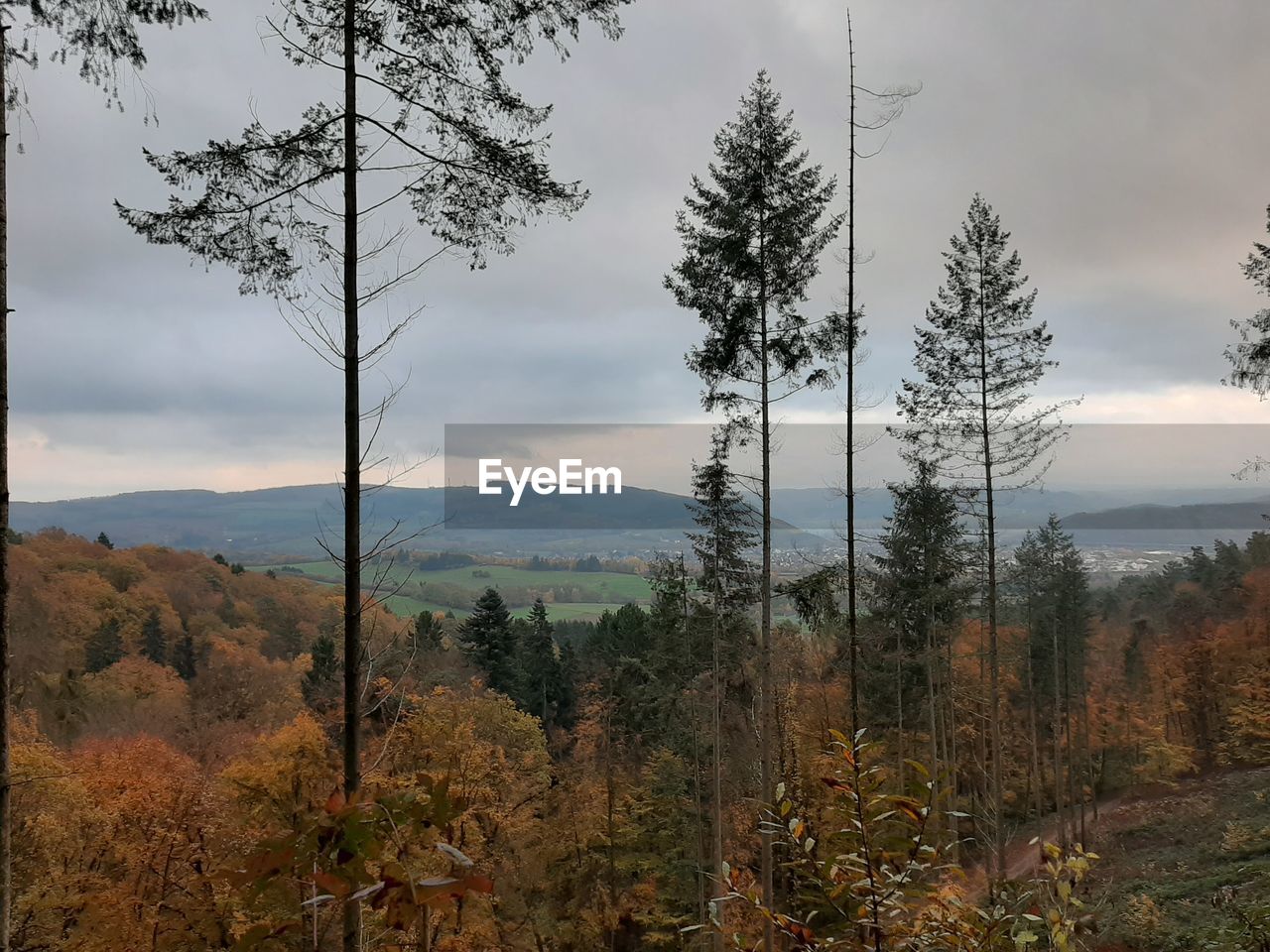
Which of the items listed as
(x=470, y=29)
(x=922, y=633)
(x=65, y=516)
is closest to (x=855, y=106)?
(x=470, y=29)

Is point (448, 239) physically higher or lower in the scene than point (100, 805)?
higher

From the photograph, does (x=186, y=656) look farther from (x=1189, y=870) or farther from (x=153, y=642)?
(x=1189, y=870)

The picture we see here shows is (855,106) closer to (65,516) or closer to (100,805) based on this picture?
(100,805)

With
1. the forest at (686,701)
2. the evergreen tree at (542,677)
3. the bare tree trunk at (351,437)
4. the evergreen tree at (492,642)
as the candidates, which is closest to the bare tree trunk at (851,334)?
the forest at (686,701)

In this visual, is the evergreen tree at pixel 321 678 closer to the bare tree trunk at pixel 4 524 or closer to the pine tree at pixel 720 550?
the pine tree at pixel 720 550

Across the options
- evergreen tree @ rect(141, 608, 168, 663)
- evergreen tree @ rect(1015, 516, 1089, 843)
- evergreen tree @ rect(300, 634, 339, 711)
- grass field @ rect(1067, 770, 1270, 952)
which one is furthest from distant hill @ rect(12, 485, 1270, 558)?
evergreen tree @ rect(141, 608, 168, 663)

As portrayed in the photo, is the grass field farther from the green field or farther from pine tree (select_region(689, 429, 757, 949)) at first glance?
the green field
